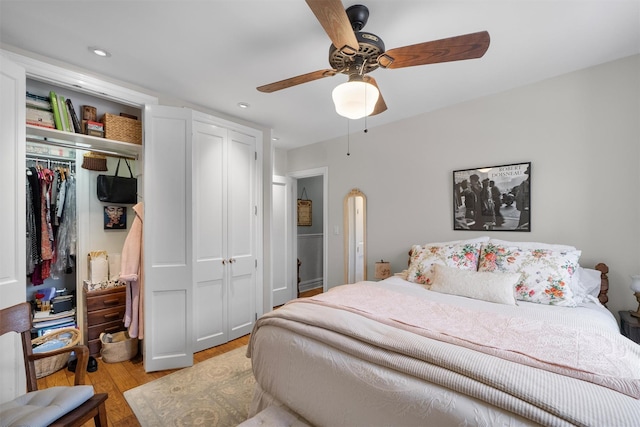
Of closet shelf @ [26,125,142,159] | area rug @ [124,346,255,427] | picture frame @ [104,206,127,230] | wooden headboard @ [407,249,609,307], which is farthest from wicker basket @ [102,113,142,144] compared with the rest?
wooden headboard @ [407,249,609,307]

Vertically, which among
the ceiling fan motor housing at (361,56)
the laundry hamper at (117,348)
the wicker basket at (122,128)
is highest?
the ceiling fan motor housing at (361,56)

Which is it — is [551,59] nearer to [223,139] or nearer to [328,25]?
[328,25]

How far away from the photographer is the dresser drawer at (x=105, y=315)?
8.69 feet

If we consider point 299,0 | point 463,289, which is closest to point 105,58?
point 299,0

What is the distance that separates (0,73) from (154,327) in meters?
2.03

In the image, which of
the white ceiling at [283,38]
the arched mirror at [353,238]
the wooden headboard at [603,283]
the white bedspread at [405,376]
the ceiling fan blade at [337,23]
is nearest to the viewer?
the white bedspread at [405,376]


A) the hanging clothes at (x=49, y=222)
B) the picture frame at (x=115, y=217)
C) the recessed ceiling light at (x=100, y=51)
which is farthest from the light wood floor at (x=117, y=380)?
the recessed ceiling light at (x=100, y=51)

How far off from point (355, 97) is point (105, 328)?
311cm

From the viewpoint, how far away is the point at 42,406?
1.33 metres

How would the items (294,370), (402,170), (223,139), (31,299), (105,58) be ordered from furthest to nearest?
1. (402,170)
2. (223,139)
3. (31,299)
4. (105,58)
5. (294,370)

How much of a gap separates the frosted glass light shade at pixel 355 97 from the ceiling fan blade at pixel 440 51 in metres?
0.20

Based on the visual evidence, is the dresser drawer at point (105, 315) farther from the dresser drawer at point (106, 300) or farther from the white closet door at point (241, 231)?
the white closet door at point (241, 231)

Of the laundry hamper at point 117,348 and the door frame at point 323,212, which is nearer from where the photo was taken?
the laundry hamper at point 117,348

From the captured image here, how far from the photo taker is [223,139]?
2.96 meters
